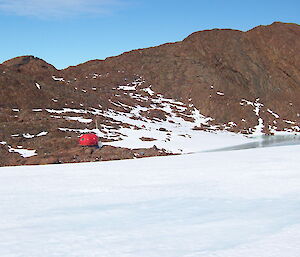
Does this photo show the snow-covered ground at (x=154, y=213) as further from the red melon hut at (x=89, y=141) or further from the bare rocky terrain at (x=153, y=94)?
the red melon hut at (x=89, y=141)

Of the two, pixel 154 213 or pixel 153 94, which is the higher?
pixel 153 94

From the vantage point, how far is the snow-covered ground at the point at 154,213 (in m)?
5.08

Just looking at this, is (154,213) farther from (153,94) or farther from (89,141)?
(153,94)

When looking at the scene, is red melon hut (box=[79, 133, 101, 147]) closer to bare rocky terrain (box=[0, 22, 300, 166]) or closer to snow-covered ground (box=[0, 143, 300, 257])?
bare rocky terrain (box=[0, 22, 300, 166])

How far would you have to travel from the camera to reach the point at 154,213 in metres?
7.05

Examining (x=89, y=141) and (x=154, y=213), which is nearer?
(x=154, y=213)

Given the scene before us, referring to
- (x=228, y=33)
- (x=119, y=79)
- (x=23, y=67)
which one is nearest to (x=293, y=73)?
(x=228, y=33)

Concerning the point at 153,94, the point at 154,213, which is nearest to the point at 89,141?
the point at 154,213

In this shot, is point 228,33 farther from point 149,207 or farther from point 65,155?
point 149,207

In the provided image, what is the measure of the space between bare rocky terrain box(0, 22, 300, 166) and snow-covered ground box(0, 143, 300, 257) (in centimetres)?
1809

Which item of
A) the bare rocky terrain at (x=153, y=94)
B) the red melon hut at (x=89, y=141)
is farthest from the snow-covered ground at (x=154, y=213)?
the red melon hut at (x=89, y=141)

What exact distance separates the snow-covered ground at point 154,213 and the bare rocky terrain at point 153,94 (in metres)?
18.1

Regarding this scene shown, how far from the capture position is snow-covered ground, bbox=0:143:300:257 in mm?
5082

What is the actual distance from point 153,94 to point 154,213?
A: 71470mm
